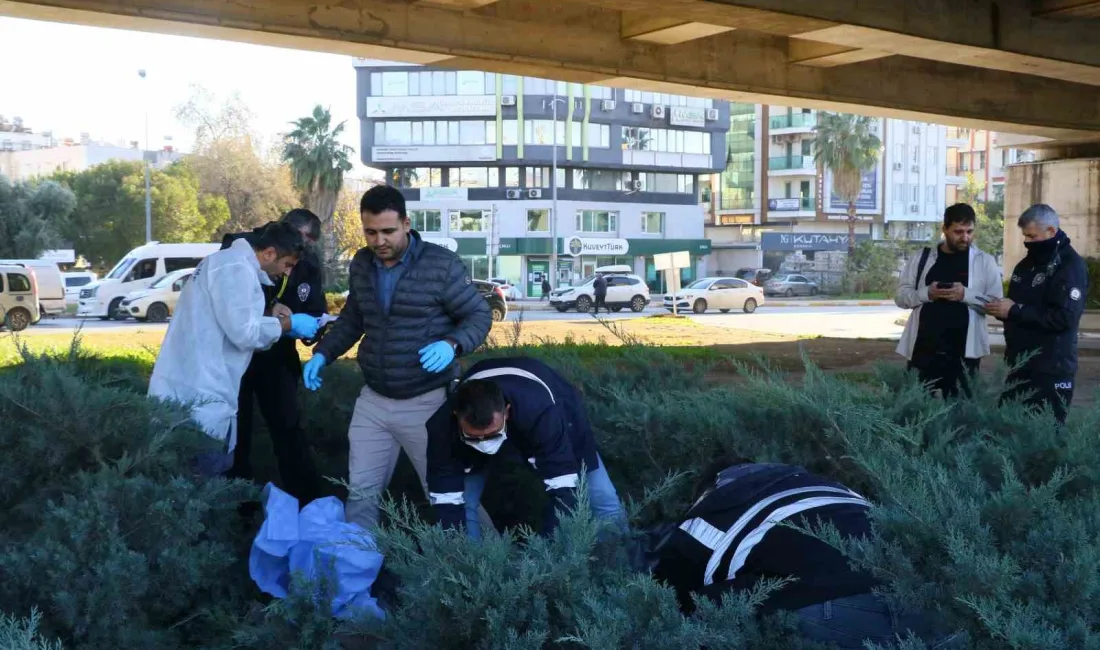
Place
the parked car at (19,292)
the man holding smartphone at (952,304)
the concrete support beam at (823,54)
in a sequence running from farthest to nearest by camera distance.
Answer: the parked car at (19,292), the concrete support beam at (823,54), the man holding smartphone at (952,304)

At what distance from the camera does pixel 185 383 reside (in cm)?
484

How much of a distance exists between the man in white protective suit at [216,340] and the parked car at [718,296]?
121 feet

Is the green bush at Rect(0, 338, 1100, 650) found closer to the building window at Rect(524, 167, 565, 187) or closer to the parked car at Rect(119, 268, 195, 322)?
the parked car at Rect(119, 268, 195, 322)

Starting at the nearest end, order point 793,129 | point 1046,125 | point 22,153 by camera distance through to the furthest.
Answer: point 1046,125 < point 793,129 < point 22,153

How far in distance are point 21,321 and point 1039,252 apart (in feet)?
85.3

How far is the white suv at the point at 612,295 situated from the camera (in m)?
42.6

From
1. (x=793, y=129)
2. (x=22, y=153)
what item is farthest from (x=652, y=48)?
(x=22, y=153)

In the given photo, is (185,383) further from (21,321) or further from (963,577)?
(21,321)

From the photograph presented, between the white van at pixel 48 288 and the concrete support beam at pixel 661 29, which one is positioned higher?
the concrete support beam at pixel 661 29

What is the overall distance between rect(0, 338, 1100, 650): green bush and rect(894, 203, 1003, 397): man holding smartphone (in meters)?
0.72

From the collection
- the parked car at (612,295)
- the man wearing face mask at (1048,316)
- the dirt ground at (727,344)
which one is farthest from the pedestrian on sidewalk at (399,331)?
the parked car at (612,295)

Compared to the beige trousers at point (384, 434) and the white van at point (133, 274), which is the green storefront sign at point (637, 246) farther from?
the beige trousers at point (384, 434)

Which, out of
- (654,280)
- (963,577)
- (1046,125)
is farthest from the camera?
(654,280)

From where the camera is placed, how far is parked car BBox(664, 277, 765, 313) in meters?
41.4
